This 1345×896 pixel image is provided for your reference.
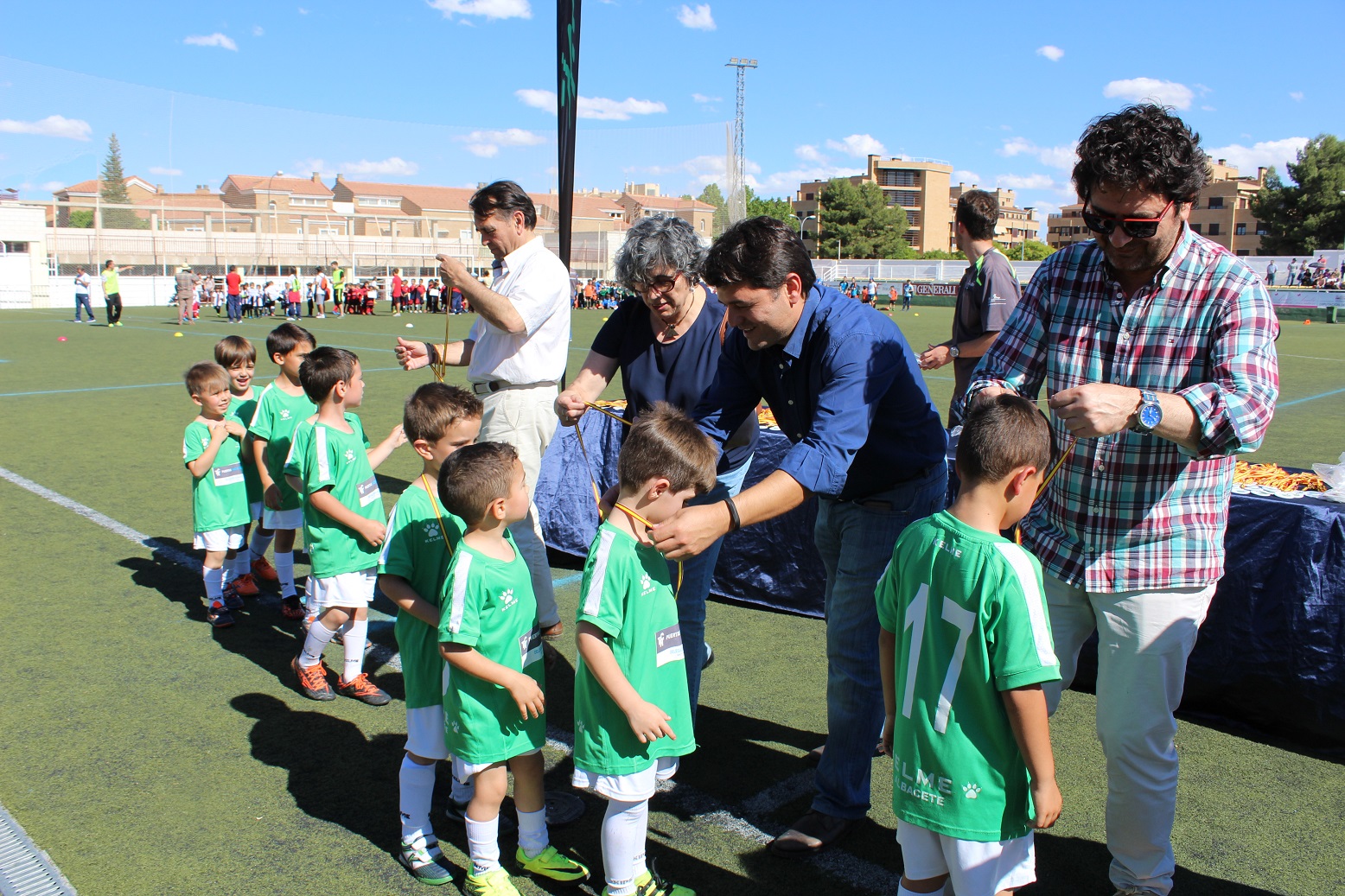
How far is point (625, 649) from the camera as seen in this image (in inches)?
97.4

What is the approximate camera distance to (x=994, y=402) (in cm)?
222

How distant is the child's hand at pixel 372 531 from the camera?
3.84m

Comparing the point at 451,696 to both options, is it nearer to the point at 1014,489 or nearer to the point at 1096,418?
the point at 1014,489

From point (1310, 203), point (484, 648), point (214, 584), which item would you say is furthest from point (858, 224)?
point (484, 648)

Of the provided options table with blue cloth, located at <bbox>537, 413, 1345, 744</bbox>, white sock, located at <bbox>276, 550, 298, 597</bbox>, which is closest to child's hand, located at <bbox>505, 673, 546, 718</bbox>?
table with blue cloth, located at <bbox>537, 413, 1345, 744</bbox>

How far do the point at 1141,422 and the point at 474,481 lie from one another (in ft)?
5.61

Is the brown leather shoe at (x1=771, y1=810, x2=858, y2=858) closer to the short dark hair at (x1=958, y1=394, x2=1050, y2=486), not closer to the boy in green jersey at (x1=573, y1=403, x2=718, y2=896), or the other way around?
the boy in green jersey at (x1=573, y1=403, x2=718, y2=896)

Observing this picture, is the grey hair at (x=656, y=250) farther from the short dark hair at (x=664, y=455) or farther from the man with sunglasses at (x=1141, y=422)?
the man with sunglasses at (x=1141, y=422)

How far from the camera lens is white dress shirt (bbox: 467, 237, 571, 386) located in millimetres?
4336

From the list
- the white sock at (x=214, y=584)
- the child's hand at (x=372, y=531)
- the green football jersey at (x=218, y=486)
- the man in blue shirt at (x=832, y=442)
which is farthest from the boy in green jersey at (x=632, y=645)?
the green football jersey at (x=218, y=486)

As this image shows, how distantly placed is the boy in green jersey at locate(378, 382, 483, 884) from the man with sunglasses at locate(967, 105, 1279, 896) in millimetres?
1734

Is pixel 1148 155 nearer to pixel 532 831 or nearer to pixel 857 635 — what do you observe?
pixel 857 635

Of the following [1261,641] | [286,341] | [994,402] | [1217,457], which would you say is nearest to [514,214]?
[286,341]

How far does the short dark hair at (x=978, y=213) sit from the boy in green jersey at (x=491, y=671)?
12.3 feet
